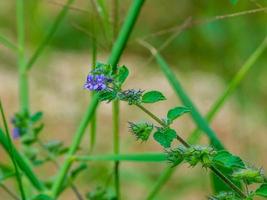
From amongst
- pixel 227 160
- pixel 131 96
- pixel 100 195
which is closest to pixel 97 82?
pixel 131 96

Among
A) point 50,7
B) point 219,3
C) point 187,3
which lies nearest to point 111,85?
point 219,3

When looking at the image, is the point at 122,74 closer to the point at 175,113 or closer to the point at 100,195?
the point at 175,113

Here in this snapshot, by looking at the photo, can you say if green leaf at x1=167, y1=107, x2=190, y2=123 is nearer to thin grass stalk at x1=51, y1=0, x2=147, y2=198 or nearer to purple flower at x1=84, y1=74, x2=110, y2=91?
purple flower at x1=84, y1=74, x2=110, y2=91

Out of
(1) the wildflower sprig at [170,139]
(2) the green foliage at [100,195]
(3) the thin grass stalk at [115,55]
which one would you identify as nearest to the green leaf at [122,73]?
(1) the wildflower sprig at [170,139]

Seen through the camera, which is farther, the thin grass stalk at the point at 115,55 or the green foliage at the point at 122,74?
the thin grass stalk at the point at 115,55

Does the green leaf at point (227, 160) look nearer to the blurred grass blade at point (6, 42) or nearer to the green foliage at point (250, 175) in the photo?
the green foliage at point (250, 175)

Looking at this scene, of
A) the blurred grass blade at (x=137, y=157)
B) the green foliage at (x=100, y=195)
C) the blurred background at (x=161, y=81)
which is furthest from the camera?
the blurred background at (x=161, y=81)

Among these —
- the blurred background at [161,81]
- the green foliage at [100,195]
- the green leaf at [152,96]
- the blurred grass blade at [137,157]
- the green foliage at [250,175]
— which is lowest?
the green foliage at [250,175]
